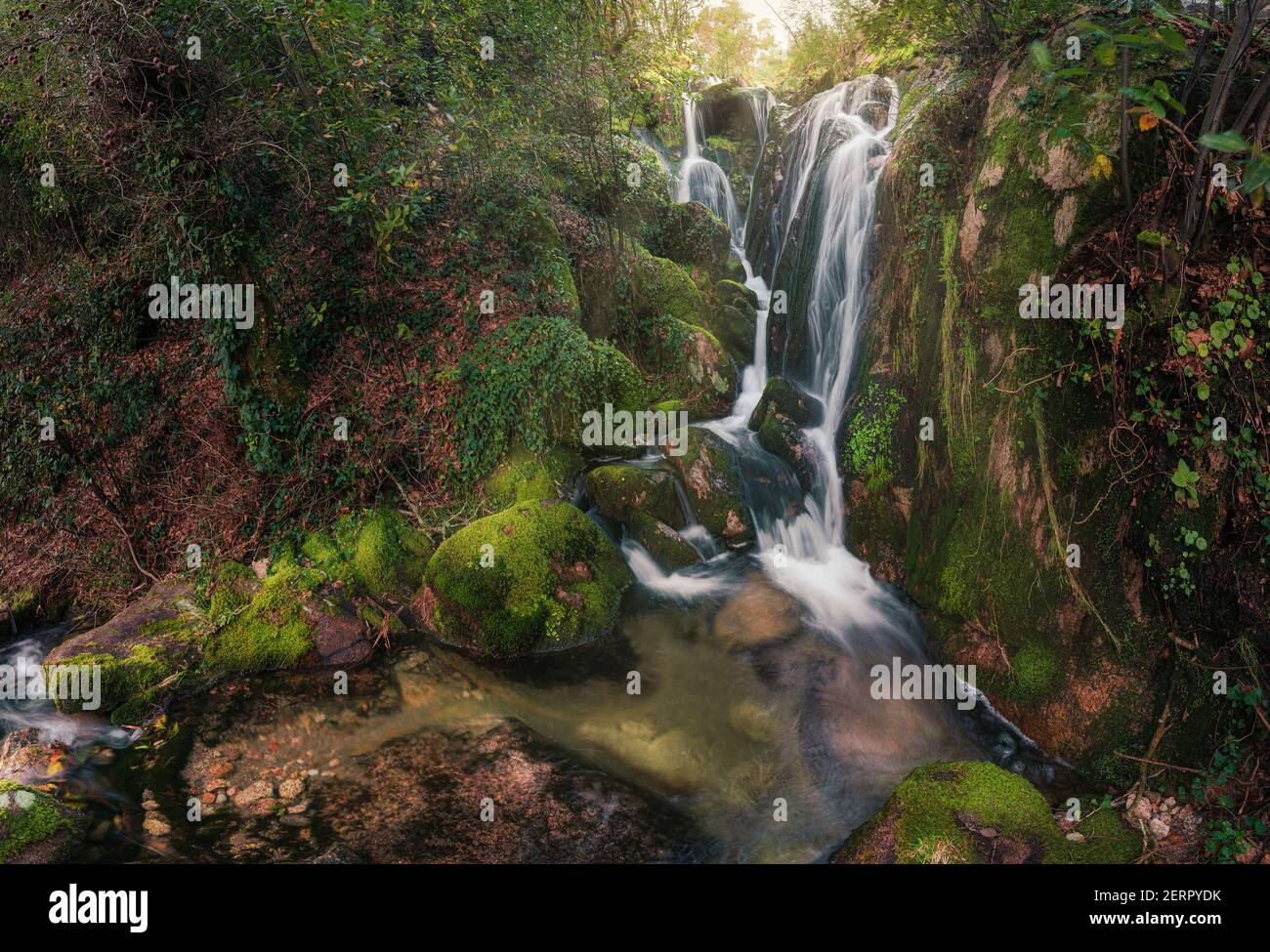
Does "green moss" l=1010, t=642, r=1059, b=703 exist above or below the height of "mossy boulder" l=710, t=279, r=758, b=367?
below

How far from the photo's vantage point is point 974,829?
3.73 m

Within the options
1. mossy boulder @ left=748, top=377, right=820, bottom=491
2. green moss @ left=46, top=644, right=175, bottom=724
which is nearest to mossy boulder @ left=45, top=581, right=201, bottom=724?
green moss @ left=46, top=644, right=175, bottom=724

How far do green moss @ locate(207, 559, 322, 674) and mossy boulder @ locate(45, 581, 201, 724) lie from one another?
0.80 ft

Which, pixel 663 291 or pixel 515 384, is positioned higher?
pixel 663 291

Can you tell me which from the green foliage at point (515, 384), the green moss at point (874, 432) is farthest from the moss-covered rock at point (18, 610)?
the green moss at point (874, 432)

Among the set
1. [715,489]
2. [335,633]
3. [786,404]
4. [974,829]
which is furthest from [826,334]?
[335,633]

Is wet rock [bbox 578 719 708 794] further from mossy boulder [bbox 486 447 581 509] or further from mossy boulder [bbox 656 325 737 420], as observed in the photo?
mossy boulder [bbox 656 325 737 420]

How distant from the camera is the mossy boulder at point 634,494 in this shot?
8.06m

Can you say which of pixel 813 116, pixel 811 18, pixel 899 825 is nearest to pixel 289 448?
pixel 899 825

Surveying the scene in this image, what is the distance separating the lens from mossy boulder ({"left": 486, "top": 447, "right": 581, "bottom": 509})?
7.92 meters

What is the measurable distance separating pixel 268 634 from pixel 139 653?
1.06 meters

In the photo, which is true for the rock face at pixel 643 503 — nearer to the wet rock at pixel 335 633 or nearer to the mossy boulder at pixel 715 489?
the mossy boulder at pixel 715 489

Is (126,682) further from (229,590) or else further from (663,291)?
(663,291)

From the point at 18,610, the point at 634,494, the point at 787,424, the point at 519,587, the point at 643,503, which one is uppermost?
the point at 787,424
